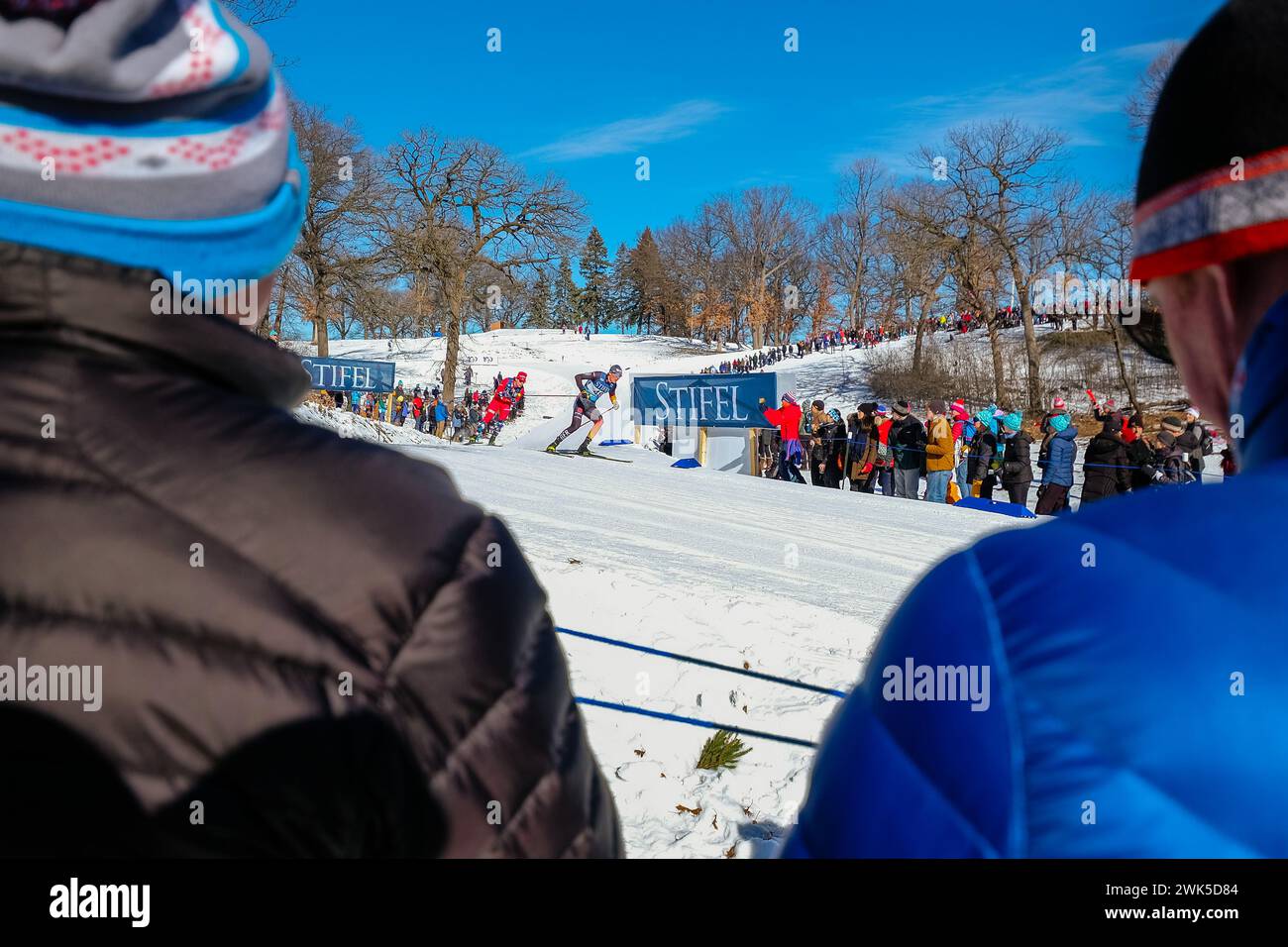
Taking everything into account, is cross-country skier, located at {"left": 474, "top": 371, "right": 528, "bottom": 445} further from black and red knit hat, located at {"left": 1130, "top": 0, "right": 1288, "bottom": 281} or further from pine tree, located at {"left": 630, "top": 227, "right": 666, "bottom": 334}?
pine tree, located at {"left": 630, "top": 227, "right": 666, "bottom": 334}

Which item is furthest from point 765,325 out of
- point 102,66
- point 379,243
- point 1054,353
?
point 102,66

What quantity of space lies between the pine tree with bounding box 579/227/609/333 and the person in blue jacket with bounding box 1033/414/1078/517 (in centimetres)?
8095

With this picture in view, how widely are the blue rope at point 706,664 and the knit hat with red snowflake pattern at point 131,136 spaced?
14.1 feet

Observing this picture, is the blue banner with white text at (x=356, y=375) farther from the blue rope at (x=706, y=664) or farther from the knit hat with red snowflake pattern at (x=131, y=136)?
the knit hat with red snowflake pattern at (x=131, y=136)

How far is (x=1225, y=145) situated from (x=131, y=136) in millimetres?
1108

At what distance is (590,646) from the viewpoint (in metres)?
5.25

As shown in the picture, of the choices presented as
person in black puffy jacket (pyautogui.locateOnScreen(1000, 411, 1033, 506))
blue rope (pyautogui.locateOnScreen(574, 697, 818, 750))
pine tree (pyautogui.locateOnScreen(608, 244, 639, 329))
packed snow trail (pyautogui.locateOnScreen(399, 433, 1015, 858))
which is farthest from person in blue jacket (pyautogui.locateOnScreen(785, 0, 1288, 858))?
pine tree (pyautogui.locateOnScreen(608, 244, 639, 329))

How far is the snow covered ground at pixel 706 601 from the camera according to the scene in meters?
3.87

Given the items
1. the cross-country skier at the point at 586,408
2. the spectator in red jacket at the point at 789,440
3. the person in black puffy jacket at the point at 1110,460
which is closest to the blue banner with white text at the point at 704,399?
the spectator in red jacket at the point at 789,440

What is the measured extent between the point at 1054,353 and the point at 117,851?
44.0 m

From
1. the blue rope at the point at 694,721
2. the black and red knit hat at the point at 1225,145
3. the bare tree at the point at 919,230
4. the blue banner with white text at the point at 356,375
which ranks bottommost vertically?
the blue rope at the point at 694,721

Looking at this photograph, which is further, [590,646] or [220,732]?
[590,646]

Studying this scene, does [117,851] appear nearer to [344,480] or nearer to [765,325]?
[344,480]

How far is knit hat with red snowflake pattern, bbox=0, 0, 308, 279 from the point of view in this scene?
95 centimetres
